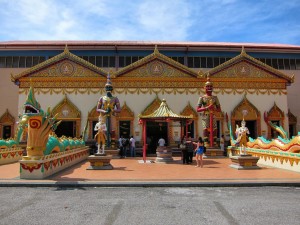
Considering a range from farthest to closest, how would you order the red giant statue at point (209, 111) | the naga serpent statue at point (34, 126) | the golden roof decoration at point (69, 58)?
the golden roof decoration at point (69, 58), the red giant statue at point (209, 111), the naga serpent statue at point (34, 126)

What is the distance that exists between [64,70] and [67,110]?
11.1 feet

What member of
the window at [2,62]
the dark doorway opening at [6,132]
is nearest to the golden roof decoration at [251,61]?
the dark doorway opening at [6,132]

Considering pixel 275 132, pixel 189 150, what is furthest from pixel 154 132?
pixel 275 132

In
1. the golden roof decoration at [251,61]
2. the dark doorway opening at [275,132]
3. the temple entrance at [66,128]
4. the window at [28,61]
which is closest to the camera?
the temple entrance at [66,128]

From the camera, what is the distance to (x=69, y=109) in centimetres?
2317

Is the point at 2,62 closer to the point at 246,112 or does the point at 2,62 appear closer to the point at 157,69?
the point at 157,69

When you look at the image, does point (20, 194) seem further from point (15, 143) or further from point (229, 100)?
point (229, 100)

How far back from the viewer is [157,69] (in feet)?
77.4

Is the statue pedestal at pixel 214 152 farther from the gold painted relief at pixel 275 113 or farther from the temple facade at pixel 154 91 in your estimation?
the gold painted relief at pixel 275 113

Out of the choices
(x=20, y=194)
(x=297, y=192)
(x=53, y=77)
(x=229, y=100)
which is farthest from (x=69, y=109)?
(x=297, y=192)

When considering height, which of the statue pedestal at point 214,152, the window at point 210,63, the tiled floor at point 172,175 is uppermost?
the window at point 210,63

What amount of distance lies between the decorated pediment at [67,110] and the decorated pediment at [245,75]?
38.7 ft

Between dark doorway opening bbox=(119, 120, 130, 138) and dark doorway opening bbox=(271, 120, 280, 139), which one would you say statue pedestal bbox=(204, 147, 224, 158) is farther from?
dark doorway opening bbox=(119, 120, 130, 138)

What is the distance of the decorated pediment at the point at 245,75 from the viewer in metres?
23.8
